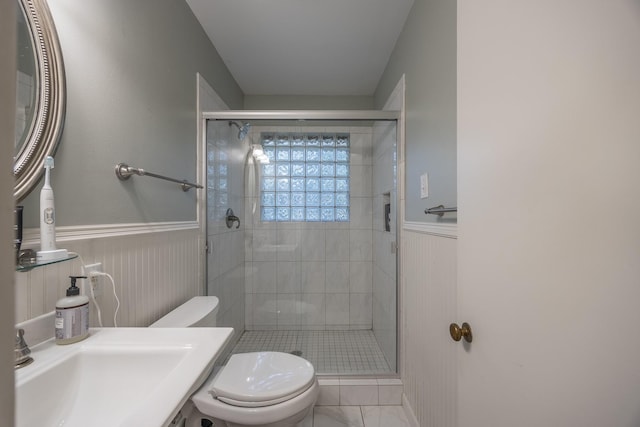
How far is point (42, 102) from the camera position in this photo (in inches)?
28.6

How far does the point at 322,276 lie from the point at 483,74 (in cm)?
206

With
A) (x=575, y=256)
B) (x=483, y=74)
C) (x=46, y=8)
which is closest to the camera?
(x=575, y=256)

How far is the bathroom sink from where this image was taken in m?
0.57

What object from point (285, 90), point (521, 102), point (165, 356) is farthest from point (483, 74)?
point (285, 90)

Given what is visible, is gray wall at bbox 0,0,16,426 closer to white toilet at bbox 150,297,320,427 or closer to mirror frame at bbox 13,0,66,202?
mirror frame at bbox 13,0,66,202

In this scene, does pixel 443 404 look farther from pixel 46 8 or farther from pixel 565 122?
pixel 46 8

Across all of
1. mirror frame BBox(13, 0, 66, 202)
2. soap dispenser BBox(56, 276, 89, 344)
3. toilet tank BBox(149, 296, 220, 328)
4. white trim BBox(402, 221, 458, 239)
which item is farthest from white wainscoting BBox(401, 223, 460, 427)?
mirror frame BBox(13, 0, 66, 202)

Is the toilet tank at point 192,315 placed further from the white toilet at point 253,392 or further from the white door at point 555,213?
the white door at point 555,213

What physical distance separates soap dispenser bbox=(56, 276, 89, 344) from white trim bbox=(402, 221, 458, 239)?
4.08ft

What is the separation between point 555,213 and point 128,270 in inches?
52.3

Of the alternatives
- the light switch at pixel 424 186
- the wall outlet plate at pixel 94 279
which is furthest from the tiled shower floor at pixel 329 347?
the wall outlet plate at pixel 94 279

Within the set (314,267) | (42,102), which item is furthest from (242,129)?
(42,102)

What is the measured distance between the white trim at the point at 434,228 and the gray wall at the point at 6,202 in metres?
1.09

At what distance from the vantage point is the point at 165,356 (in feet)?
2.38
